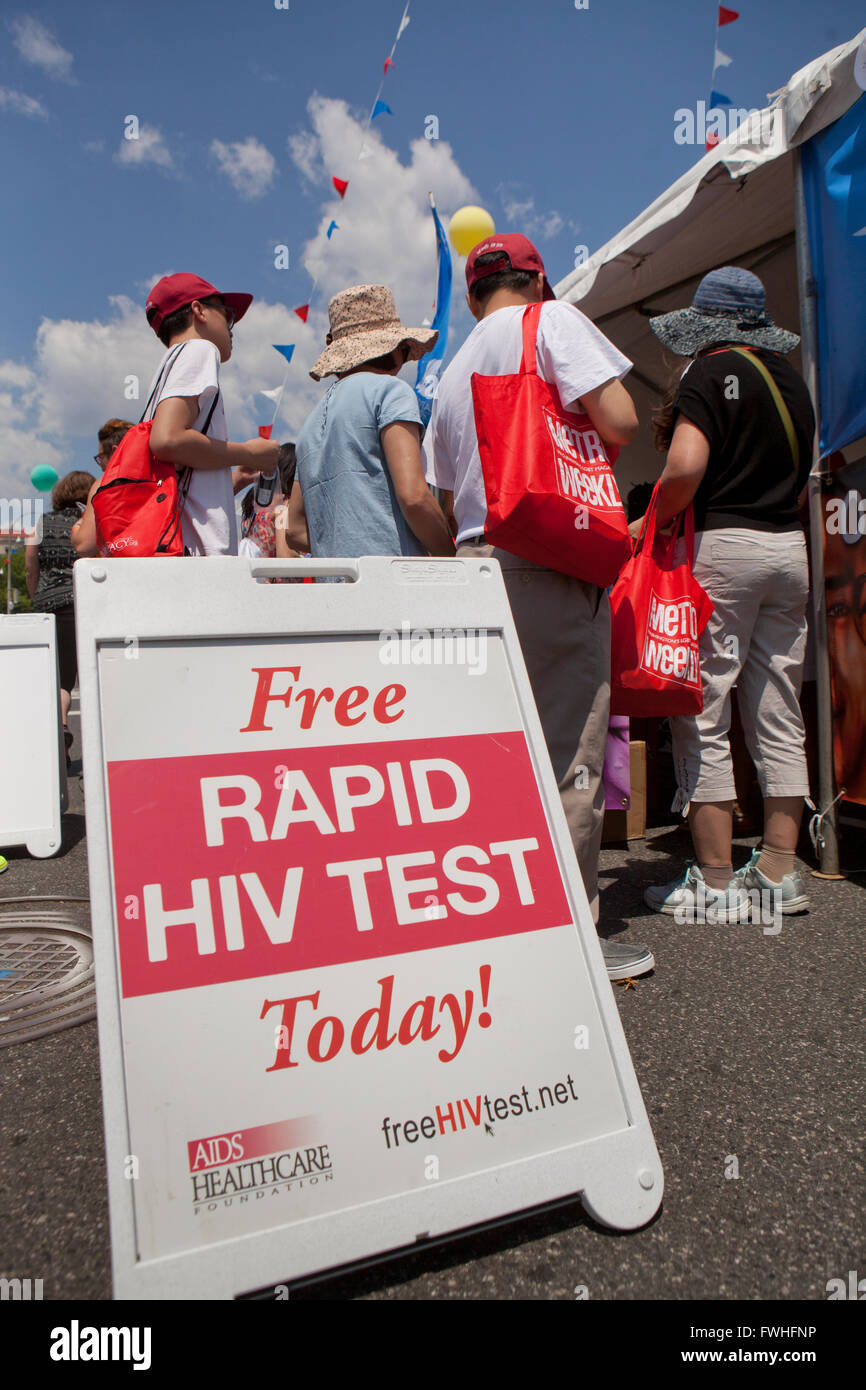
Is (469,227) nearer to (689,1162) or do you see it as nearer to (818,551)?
(818,551)

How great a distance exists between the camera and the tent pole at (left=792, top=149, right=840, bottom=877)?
3135mm

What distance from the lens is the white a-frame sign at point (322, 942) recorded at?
1.11 metres

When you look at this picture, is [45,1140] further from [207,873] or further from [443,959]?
[443,959]

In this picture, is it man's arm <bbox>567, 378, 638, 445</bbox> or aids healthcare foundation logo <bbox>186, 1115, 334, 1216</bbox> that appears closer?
aids healthcare foundation logo <bbox>186, 1115, 334, 1216</bbox>

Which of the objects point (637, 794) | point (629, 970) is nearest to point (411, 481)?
point (629, 970)

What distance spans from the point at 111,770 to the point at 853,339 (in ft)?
9.75

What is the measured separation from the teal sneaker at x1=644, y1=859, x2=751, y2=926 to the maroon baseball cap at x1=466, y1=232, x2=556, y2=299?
1.87m

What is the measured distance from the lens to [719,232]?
13.8ft

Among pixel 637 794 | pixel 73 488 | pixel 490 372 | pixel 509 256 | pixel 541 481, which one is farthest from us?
pixel 73 488

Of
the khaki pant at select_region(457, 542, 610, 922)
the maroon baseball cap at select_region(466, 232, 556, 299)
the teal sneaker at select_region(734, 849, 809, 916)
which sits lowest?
the teal sneaker at select_region(734, 849, 809, 916)

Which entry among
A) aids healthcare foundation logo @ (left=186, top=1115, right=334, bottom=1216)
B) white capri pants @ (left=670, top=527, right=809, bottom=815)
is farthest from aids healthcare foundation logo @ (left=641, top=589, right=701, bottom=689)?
aids healthcare foundation logo @ (left=186, top=1115, right=334, bottom=1216)

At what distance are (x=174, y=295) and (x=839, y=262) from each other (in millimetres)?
2349

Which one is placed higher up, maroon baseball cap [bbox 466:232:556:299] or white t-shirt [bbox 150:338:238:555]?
maroon baseball cap [bbox 466:232:556:299]

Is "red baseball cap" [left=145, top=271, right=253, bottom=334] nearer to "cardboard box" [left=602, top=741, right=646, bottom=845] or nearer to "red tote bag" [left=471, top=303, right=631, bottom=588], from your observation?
"red tote bag" [left=471, top=303, right=631, bottom=588]
